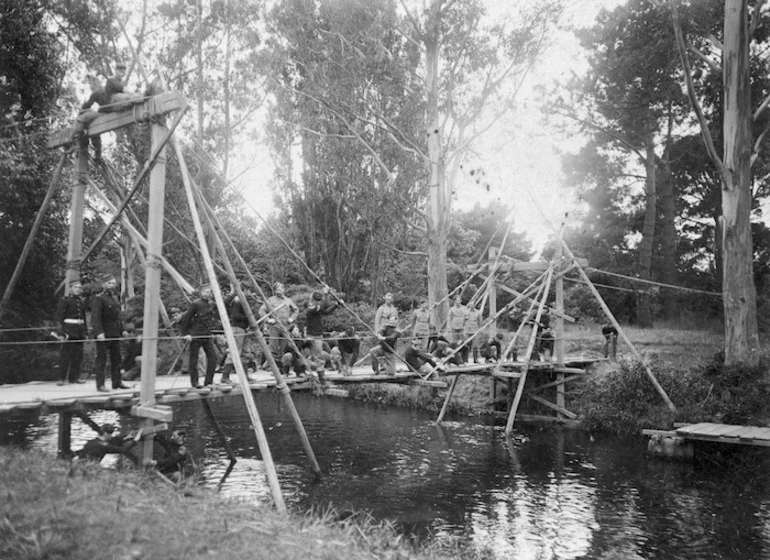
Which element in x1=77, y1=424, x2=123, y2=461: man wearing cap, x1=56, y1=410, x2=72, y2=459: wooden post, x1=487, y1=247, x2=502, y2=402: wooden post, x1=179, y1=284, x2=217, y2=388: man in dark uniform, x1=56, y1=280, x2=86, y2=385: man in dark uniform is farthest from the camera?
x1=487, y1=247, x2=502, y2=402: wooden post

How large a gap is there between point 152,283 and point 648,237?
22.9m

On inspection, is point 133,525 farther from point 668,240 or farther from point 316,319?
point 668,240

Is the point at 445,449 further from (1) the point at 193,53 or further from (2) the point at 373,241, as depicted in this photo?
(1) the point at 193,53

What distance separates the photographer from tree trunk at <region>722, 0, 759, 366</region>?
545 inches

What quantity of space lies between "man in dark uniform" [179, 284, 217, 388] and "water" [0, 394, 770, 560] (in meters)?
2.22

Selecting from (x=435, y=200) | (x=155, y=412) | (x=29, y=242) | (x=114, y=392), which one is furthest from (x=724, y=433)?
(x=29, y=242)

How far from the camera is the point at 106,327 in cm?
930

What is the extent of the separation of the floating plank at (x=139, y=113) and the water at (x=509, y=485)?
6.23 metres

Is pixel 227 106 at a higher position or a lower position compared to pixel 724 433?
higher

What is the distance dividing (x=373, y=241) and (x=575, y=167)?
36.5ft

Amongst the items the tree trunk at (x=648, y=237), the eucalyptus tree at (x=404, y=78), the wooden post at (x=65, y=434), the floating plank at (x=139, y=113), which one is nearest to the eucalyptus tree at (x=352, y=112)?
the eucalyptus tree at (x=404, y=78)

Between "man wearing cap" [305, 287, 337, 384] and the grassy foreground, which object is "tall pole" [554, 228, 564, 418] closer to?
"man wearing cap" [305, 287, 337, 384]

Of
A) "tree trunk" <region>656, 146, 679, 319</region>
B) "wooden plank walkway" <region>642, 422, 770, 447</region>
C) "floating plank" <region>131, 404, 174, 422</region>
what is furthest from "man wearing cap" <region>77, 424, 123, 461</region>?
"tree trunk" <region>656, 146, 679, 319</region>

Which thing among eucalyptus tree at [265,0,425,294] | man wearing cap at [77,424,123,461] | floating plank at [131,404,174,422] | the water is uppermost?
eucalyptus tree at [265,0,425,294]
